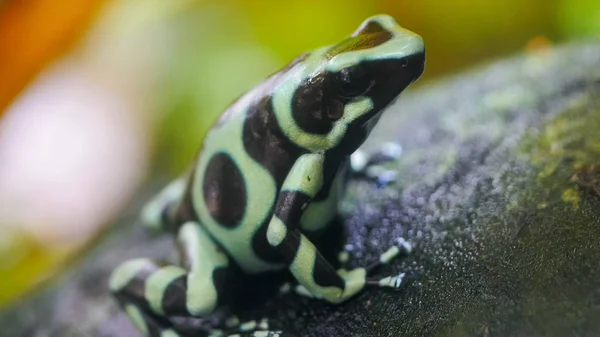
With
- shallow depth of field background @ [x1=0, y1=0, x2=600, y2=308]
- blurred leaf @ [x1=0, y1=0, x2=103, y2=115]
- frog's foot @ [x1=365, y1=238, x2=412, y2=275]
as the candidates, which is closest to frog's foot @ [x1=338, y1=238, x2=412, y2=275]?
frog's foot @ [x1=365, y1=238, x2=412, y2=275]

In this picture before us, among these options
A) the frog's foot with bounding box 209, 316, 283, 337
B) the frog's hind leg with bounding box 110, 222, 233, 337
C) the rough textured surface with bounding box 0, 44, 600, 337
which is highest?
the frog's hind leg with bounding box 110, 222, 233, 337

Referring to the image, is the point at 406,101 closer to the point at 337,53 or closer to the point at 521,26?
the point at 521,26

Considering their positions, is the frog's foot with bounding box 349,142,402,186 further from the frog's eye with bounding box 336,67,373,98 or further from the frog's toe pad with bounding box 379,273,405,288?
the frog's eye with bounding box 336,67,373,98

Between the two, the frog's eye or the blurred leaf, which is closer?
the frog's eye

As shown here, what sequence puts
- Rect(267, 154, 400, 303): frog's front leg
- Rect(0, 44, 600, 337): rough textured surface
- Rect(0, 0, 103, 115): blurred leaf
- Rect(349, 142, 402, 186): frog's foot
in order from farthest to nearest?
Rect(0, 0, 103, 115): blurred leaf, Rect(349, 142, 402, 186): frog's foot, Rect(267, 154, 400, 303): frog's front leg, Rect(0, 44, 600, 337): rough textured surface

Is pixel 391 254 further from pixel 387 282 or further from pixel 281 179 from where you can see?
pixel 281 179

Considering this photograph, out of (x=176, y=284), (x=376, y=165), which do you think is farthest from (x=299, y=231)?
(x=376, y=165)

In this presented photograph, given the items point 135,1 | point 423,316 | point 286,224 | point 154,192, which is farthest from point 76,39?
point 423,316

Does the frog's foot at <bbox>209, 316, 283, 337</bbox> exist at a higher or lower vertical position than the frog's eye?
lower
